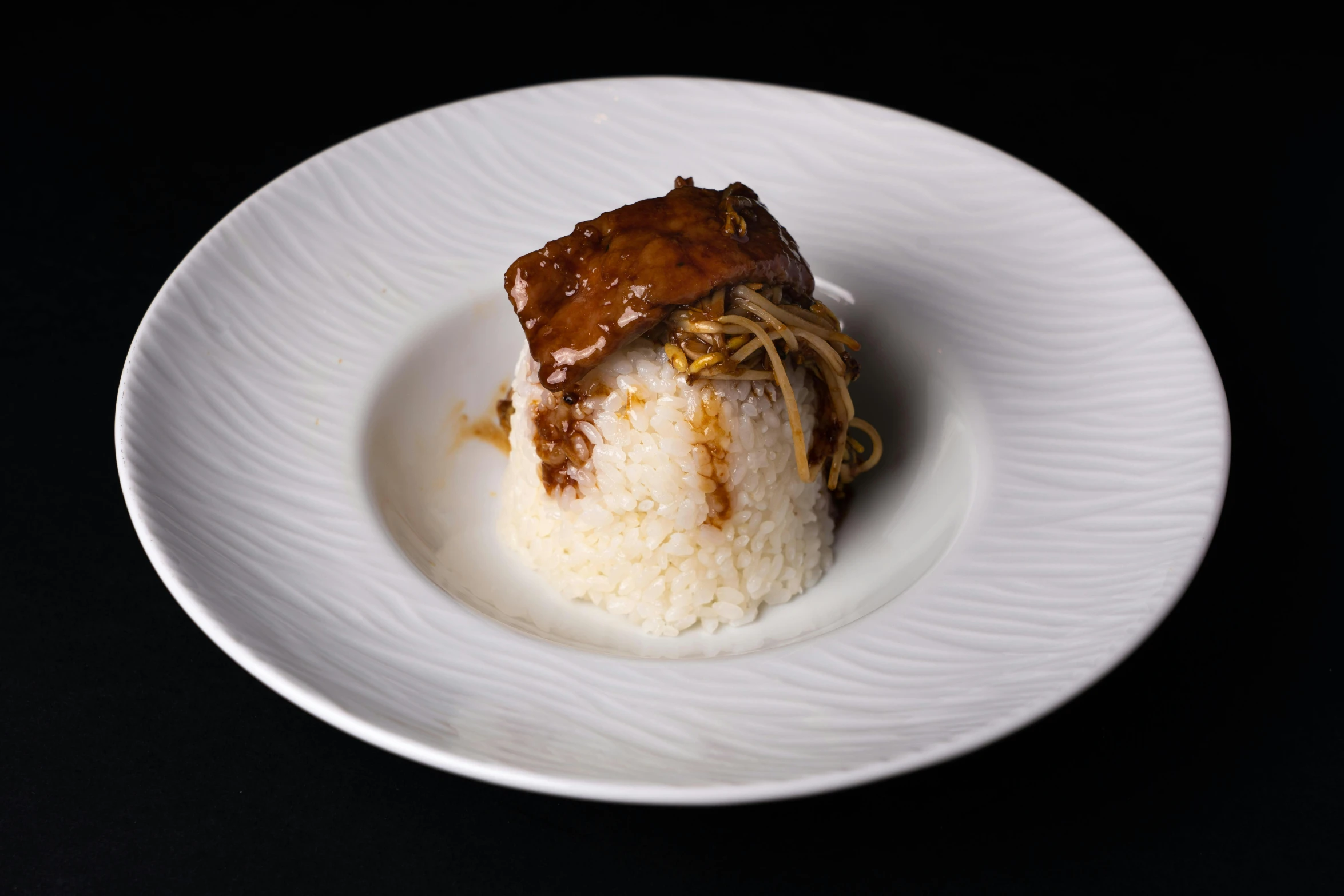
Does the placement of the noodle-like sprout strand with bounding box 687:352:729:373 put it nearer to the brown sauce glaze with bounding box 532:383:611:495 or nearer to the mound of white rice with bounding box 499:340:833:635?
the mound of white rice with bounding box 499:340:833:635

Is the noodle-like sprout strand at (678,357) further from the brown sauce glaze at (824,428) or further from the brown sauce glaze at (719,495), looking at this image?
the brown sauce glaze at (824,428)

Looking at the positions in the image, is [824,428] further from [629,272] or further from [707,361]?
[629,272]

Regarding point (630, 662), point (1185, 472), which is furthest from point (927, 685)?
point (1185, 472)

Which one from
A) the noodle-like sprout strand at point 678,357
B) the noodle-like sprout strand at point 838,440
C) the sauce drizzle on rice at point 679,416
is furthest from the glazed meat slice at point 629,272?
the noodle-like sprout strand at point 838,440

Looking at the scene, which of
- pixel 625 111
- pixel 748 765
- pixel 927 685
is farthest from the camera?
pixel 625 111

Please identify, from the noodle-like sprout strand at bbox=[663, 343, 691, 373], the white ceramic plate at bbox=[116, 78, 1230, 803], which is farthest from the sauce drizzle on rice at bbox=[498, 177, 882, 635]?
the white ceramic plate at bbox=[116, 78, 1230, 803]

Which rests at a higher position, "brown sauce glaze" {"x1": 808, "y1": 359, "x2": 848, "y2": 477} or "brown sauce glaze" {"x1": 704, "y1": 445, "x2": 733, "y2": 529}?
"brown sauce glaze" {"x1": 808, "y1": 359, "x2": 848, "y2": 477}

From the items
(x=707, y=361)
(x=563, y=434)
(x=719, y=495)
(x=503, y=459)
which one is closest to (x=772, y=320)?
(x=707, y=361)

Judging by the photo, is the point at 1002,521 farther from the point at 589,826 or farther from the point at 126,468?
the point at 126,468
